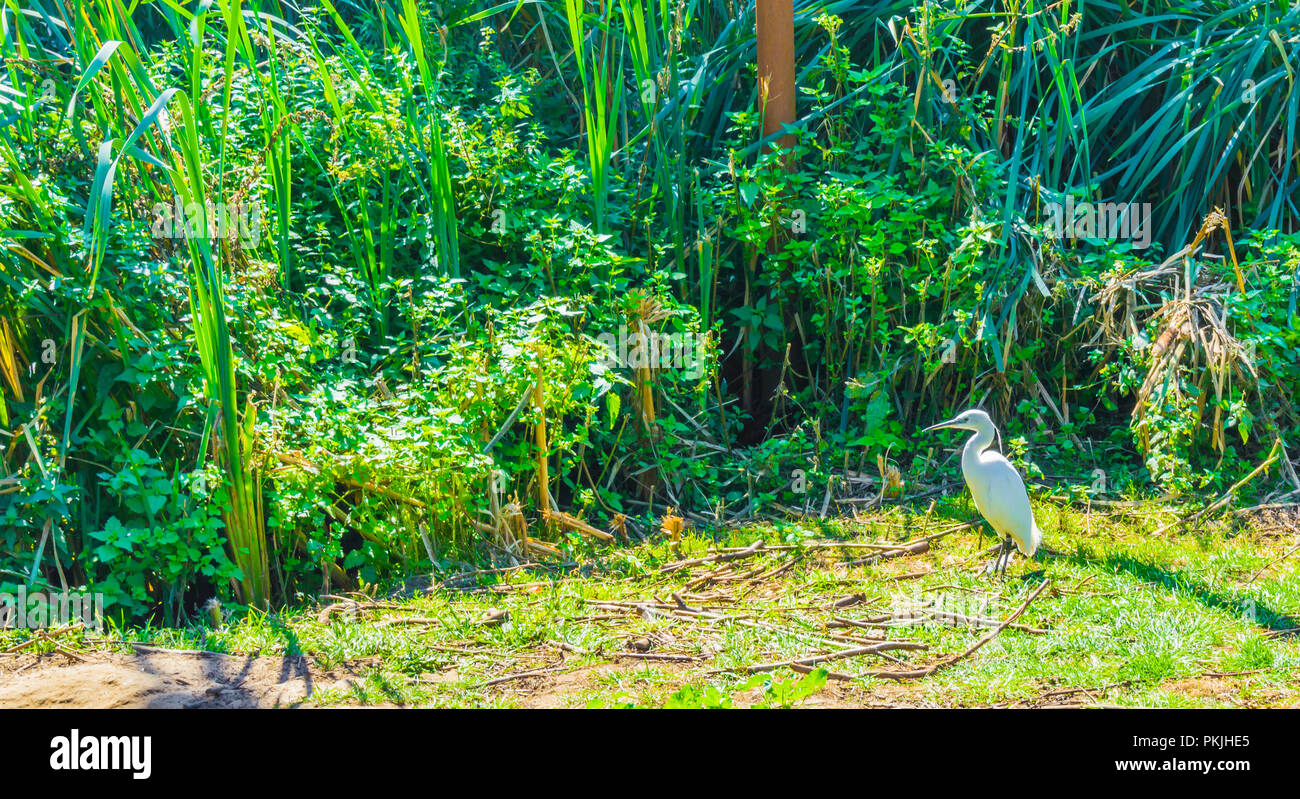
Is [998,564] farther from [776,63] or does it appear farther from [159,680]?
[159,680]

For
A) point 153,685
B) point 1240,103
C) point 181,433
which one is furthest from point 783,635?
point 1240,103

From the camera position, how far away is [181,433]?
4.35m

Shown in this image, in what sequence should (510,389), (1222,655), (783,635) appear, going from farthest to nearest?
(510,389) → (783,635) → (1222,655)

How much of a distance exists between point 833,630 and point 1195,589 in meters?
1.42

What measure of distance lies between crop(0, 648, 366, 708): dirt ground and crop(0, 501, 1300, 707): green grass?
0.10 metres

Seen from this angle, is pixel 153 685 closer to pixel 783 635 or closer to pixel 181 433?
pixel 181 433

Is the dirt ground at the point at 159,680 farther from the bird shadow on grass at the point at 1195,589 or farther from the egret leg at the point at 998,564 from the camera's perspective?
the bird shadow on grass at the point at 1195,589

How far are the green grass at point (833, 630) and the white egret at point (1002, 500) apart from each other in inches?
4.8

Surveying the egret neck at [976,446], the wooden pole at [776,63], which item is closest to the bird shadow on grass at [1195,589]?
the egret neck at [976,446]

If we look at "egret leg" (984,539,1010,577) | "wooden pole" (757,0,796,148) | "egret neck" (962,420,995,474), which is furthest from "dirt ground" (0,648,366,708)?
"wooden pole" (757,0,796,148)

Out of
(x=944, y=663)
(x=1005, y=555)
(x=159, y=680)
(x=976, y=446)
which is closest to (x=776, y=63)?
(x=976, y=446)

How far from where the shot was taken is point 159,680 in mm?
3283

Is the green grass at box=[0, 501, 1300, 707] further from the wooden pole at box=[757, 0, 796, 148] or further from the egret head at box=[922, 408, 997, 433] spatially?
the wooden pole at box=[757, 0, 796, 148]
